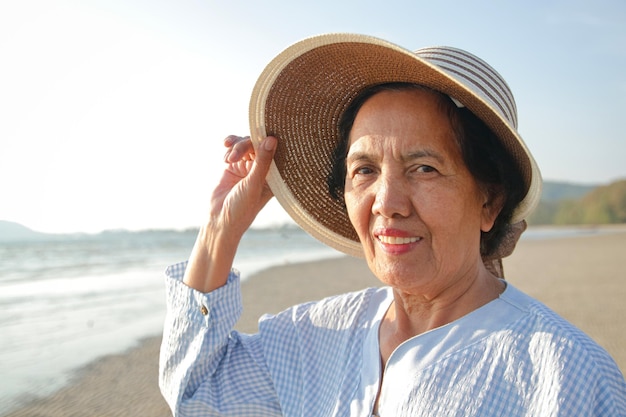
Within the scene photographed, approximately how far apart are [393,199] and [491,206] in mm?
419

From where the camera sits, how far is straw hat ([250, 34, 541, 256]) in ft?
5.55

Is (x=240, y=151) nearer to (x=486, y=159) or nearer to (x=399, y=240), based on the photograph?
(x=399, y=240)

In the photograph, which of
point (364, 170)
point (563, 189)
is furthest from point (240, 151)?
point (563, 189)

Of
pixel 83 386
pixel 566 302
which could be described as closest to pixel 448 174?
pixel 83 386

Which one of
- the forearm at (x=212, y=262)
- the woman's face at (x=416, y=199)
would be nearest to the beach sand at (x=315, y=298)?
the forearm at (x=212, y=262)

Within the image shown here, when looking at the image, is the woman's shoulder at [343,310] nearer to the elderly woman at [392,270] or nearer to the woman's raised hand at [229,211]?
the elderly woman at [392,270]

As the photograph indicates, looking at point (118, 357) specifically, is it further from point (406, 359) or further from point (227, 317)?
point (406, 359)

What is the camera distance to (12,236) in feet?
85.7

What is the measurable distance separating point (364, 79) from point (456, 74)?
0.39 metres

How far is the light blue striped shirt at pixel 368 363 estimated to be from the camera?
135 cm

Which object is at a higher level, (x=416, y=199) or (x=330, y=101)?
(x=330, y=101)

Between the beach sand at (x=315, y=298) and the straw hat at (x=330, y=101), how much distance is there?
2.33 m

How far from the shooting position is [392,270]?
1697 mm

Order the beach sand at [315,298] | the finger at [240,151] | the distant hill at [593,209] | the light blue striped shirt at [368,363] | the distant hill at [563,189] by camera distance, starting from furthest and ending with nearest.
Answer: the distant hill at [563,189], the distant hill at [593,209], the beach sand at [315,298], the finger at [240,151], the light blue striped shirt at [368,363]
